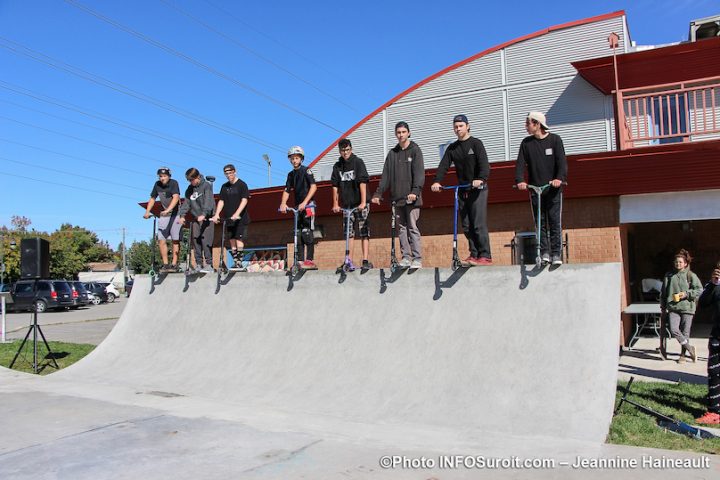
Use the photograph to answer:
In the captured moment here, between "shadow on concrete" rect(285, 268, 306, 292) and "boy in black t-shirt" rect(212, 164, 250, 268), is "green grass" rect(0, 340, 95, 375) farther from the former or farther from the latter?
"shadow on concrete" rect(285, 268, 306, 292)

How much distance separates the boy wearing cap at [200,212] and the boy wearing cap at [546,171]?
5441 mm

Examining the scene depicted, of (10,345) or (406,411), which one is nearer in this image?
(406,411)

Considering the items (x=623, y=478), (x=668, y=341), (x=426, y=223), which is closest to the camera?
(x=623, y=478)

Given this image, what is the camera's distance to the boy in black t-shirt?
9258 millimetres

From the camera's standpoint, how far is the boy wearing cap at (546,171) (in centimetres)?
636

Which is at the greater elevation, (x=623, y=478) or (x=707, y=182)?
(x=707, y=182)

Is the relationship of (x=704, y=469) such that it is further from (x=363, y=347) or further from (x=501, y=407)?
(x=363, y=347)

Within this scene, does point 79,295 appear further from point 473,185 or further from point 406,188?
point 473,185

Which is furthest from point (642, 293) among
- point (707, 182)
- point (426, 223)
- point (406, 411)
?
point (406, 411)

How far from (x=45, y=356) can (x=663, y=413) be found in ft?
35.2

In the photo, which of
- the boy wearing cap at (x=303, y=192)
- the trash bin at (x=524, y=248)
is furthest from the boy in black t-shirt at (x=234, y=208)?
the trash bin at (x=524, y=248)

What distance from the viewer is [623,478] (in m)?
3.84

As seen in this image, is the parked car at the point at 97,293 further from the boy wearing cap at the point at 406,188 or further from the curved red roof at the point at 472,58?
the boy wearing cap at the point at 406,188

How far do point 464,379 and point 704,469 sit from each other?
224 cm
